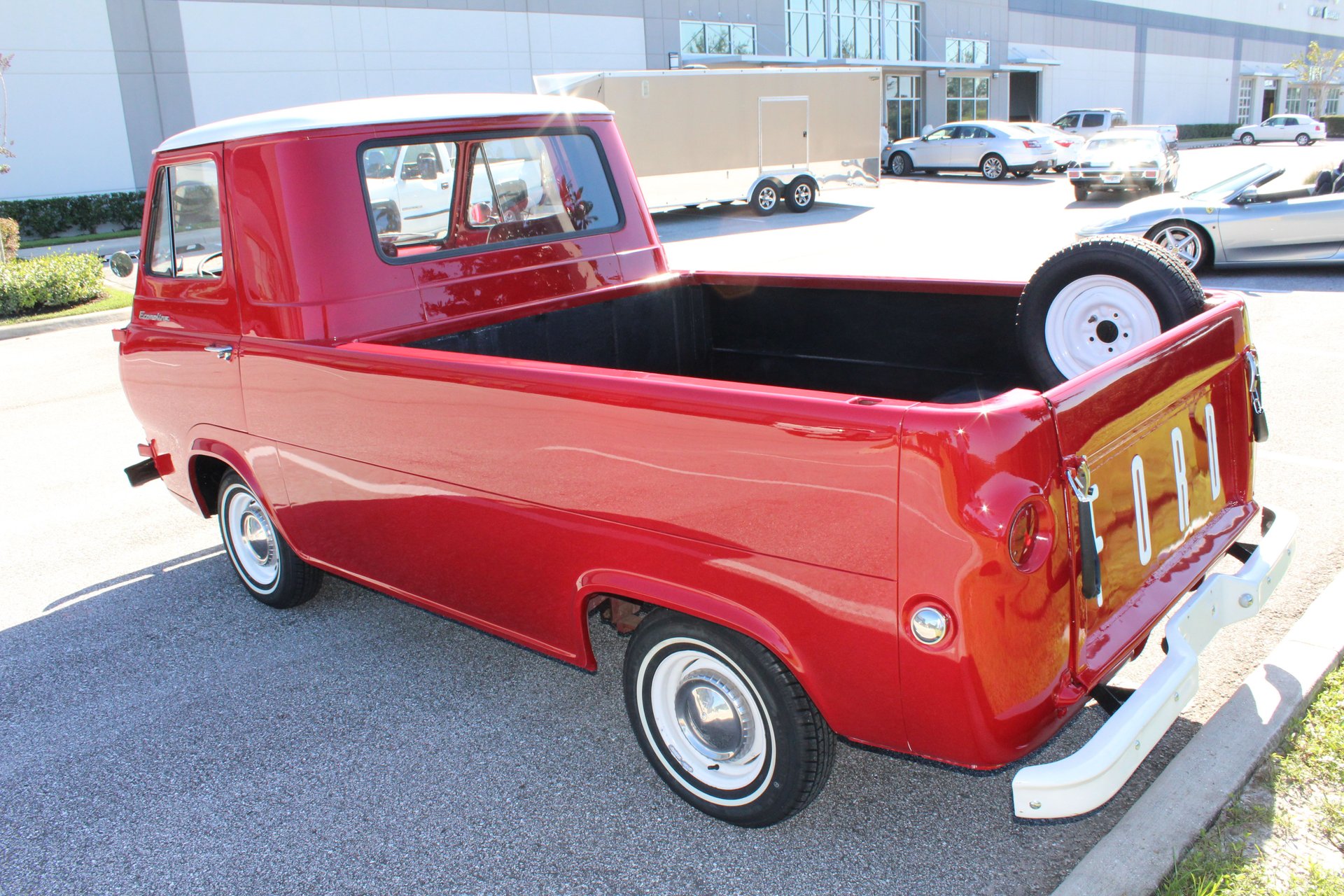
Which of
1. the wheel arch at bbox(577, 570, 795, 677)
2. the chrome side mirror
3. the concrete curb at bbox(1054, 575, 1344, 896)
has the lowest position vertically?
the concrete curb at bbox(1054, 575, 1344, 896)

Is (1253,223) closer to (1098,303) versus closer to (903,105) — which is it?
(1098,303)

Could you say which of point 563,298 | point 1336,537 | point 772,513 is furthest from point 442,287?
point 1336,537

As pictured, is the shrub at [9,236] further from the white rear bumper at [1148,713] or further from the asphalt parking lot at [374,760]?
the white rear bumper at [1148,713]

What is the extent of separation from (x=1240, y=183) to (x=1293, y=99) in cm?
7245

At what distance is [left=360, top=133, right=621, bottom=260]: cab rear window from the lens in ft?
12.6

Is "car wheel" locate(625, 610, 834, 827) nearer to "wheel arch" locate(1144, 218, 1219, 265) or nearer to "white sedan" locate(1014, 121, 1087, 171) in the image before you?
"wheel arch" locate(1144, 218, 1219, 265)

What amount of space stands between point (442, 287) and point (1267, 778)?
318cm

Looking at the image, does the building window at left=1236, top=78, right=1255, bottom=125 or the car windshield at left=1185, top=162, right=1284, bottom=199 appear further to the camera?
the building window at left=1236, top=78, right=1255, bottom=125

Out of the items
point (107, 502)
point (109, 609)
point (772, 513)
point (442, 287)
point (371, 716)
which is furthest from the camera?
point (107, 502)

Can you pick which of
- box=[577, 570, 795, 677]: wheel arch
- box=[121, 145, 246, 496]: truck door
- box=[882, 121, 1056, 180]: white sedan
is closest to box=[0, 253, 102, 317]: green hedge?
box=[121, 145, 246, 496]: truck door

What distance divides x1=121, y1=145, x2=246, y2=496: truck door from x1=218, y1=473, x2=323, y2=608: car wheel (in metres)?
0.26

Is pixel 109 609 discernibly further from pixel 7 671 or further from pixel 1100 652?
pixel 1100 652

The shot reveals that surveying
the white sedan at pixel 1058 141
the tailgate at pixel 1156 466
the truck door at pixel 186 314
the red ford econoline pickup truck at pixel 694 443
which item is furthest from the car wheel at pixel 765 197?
the tailgate at pixel 1156 466

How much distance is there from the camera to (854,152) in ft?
76.3
